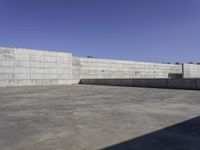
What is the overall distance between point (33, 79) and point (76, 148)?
19.7 metres

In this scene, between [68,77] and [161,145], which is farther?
[68,77]

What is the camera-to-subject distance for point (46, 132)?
141 inches

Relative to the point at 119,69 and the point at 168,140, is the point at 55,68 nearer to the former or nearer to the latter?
the point at 119,69

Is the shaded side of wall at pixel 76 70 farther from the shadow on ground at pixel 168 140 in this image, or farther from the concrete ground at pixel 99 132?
the shadow on ground at pixel 168 140

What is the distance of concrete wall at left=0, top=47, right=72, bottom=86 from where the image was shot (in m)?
19.5

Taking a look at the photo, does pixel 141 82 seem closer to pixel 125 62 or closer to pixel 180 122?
pixel 125 62

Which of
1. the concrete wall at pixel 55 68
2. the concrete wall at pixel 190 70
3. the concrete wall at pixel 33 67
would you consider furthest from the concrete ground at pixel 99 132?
the concrete wall at pixel 190 70

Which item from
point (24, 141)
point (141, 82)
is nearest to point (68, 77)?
point (141, 82)

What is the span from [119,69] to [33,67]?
517 inches

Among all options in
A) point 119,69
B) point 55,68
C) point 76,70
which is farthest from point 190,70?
point 55,68

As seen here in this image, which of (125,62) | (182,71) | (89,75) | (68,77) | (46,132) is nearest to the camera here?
(46,132)

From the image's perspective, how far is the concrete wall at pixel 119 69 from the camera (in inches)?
1035

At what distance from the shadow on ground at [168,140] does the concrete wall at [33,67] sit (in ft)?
62.0

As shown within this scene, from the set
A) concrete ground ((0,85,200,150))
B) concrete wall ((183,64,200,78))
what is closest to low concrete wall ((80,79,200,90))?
concrete ground ((0,85,200,150))
